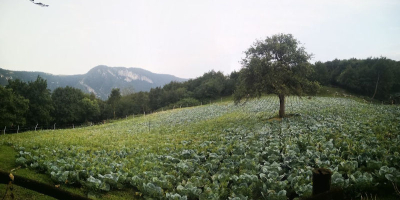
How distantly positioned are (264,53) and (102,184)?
83.5 feet

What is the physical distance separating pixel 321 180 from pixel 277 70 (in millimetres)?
24583

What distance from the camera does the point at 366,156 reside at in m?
8.38

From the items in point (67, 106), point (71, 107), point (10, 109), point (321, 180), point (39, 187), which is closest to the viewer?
point (39, 187)

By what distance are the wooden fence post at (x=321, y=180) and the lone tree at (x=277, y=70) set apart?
21.9 meters

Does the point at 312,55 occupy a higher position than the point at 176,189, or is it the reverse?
the point at 312,55

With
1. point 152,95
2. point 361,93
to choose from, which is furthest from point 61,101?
point 361,93

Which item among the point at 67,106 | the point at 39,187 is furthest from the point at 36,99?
the point at 39,187

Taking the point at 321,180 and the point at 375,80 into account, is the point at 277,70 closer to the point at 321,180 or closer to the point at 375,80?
the point at 321,180

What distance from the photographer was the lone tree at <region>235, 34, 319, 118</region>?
25344 mm

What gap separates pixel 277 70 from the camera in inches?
1025

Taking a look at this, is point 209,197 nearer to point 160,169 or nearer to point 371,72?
point 160,169

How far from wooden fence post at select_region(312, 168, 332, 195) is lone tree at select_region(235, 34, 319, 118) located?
21.9m

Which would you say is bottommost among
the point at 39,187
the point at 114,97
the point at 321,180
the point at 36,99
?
the point at 36,99

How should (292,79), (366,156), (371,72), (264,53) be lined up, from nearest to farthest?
1. (366,156)
2. (292,79)
3. (264,53)
4. (371,72)
